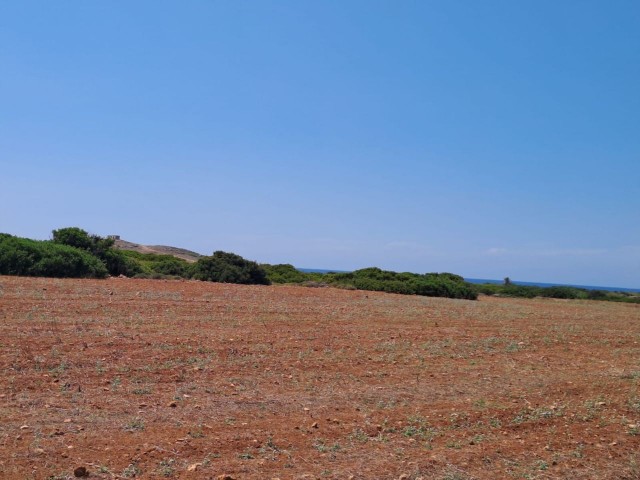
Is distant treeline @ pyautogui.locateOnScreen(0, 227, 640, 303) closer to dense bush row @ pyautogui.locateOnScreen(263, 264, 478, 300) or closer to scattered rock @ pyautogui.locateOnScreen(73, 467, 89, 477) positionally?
dense bush row @ pyautogui.locateOnScreen(263, 264, 478, 300)

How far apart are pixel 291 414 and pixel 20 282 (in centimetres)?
1328

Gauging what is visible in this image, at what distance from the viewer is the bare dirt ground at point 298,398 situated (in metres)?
5.48

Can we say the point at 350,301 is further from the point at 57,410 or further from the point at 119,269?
the point at 57,410

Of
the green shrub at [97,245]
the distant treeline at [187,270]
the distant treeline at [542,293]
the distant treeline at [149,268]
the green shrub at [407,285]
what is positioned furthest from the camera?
the distant treeline at [542,293]

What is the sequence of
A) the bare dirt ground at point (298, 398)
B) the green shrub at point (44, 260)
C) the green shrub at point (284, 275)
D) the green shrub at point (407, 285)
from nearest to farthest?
the bare dirt ground at point (298, 398), the green shrub at point (44, 260), the green shrub at point (407, 285), the green shrub at point (284, 275)

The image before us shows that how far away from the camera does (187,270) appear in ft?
90.0

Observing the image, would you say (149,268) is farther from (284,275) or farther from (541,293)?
(541,293)

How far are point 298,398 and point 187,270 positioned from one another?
20.8 m

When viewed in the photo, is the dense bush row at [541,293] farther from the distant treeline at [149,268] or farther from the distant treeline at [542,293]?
the distant treeline at [149,268]

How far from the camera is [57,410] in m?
6.39

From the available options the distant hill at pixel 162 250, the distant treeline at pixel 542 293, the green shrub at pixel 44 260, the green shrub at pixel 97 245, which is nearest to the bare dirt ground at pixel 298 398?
the green shrub at pixel 44 260

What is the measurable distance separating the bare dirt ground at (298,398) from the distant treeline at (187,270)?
7.38 m

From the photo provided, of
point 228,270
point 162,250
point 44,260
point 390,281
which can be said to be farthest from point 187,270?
point 162,250

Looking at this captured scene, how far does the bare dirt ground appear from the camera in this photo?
5.48 metres
